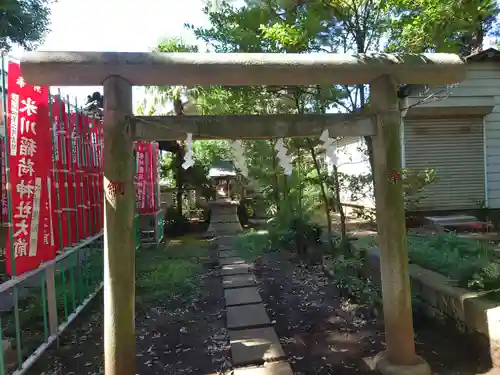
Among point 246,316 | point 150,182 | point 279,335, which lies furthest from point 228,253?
point 279,335

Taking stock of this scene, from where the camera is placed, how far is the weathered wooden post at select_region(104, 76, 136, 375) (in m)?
3.35

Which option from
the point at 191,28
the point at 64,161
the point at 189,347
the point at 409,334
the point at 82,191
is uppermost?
the point at 191,28

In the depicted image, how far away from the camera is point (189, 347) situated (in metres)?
4.71

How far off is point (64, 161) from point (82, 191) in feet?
2.83

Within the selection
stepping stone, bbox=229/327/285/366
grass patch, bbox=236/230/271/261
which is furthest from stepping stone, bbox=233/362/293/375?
grass patch, bbox=236/230/271/261

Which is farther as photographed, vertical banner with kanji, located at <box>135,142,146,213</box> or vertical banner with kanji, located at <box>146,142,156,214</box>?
vertical banner with kanji, located at <box>146,142,156,214</box>

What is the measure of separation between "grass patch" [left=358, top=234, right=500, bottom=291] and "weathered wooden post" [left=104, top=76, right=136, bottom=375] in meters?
3.54

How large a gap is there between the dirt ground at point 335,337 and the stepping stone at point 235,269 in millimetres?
1076

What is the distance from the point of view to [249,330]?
16.2ft

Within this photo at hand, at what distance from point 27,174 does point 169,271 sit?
479 centimetres

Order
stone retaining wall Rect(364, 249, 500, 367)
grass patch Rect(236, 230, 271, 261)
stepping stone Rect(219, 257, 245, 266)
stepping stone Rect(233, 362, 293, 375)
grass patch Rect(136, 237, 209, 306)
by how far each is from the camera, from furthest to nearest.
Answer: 1. grass patch Rect(236, 230, 271, 261)
2. stepping stone Rect(219, 257, 245, 266)
3. grass patch Rect(136, 237, 209, 306)
4. stepping stone Rect(233, 362, 293, 375)
5. stone retaining wall Rect(364, 249, 500, 367)

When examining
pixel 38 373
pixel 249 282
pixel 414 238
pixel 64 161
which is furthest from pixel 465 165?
pixel 38 373

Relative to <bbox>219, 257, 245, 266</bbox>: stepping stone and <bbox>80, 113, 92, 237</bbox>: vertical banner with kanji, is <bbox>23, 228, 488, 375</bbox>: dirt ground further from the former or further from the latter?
<bbox>219, 257, 245, 266</bbox>: stepping stone

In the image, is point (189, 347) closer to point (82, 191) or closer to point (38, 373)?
point (38, 373)
